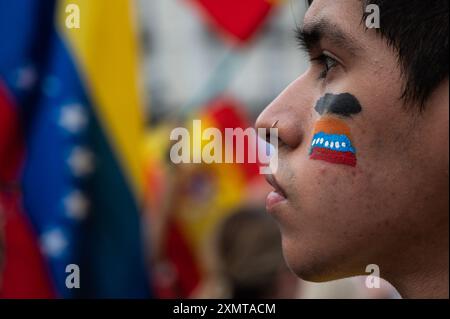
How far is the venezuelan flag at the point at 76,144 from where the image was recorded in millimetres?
4230

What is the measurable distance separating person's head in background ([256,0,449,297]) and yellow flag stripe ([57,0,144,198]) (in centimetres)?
276

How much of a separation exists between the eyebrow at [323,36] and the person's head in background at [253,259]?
2.02m

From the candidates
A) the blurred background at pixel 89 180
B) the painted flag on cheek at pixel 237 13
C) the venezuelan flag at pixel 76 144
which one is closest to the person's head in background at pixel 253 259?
the blurred background at pixel 89 180

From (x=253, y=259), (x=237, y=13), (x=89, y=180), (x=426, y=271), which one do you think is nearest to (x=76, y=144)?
(x=89, y=180)

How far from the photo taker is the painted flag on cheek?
5516 mm

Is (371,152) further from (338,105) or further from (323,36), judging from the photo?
(323,36)

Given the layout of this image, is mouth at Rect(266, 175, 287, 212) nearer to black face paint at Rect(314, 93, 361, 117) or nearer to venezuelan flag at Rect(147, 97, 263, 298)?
black face paint at Rect(314, 93, 361, 117)

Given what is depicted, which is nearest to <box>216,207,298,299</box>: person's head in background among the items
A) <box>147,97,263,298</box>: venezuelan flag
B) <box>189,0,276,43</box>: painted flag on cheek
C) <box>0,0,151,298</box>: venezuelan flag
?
<box>0,0,151,298</box>: venezuelan flag

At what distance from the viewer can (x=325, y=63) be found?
79.4 inches

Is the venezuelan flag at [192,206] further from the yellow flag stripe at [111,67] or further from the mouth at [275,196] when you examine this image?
the mouth at [275,196]

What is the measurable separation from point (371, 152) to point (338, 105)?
14cm

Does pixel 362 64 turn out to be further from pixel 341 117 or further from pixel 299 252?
pixel 299 252

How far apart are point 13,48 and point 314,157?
9.48ft

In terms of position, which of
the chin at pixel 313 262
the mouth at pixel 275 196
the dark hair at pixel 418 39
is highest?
the dark hair at pixel 418 39
